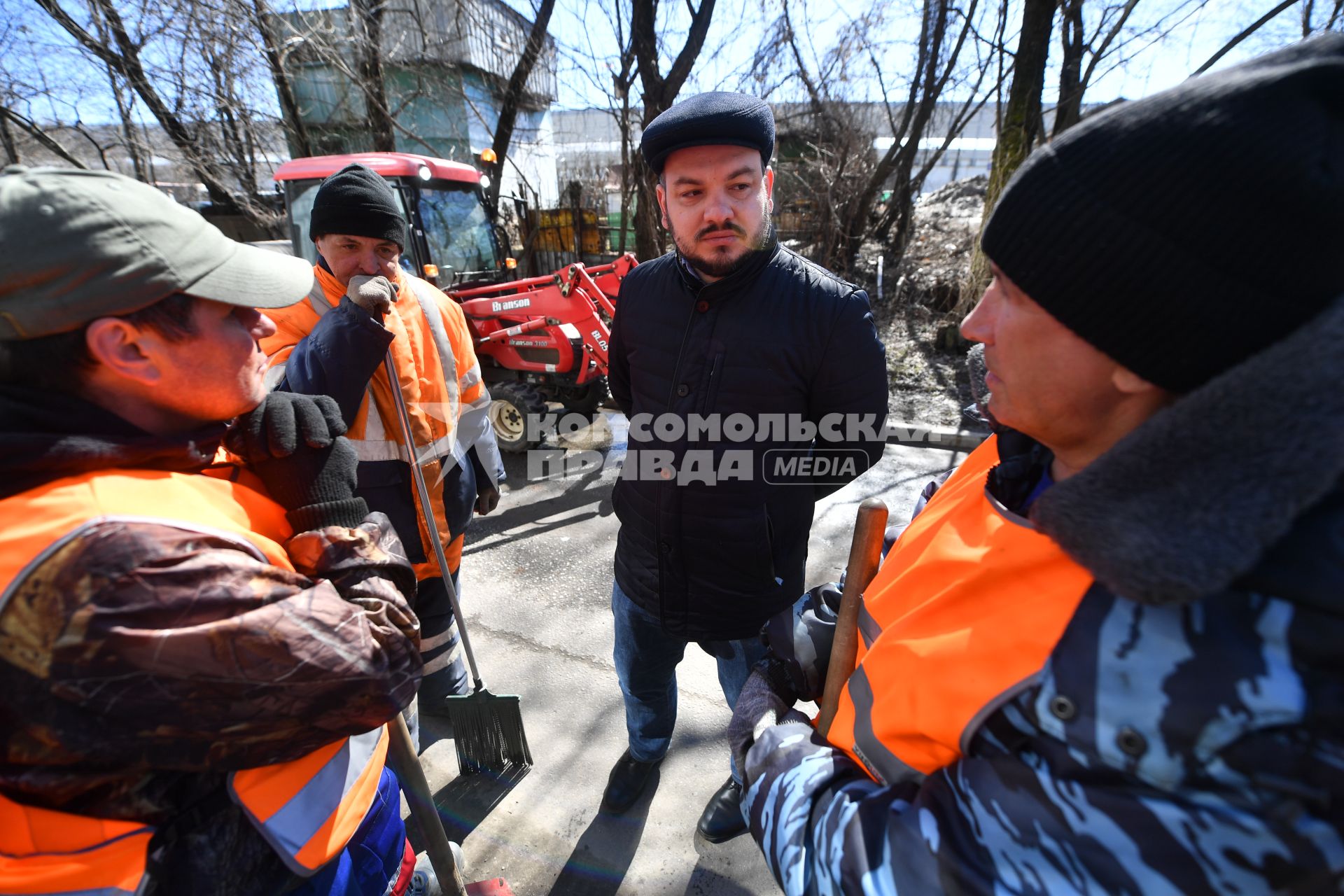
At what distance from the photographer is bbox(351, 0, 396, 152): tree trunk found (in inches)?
375

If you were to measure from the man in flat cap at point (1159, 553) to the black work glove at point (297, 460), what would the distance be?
3.63ft

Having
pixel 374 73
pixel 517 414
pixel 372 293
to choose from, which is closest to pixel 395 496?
pixel 372 293

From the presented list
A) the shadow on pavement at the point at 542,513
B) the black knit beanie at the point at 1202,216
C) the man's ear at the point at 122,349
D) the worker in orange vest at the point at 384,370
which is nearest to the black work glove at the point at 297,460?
the man's ear at the point at 122,349

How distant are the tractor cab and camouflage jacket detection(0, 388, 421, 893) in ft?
16.0

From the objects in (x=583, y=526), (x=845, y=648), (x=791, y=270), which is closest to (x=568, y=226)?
(x=583, y=526)

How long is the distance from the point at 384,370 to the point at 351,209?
Result: 58 centimetres

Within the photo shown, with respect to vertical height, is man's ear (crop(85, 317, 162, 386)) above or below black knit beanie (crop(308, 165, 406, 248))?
below

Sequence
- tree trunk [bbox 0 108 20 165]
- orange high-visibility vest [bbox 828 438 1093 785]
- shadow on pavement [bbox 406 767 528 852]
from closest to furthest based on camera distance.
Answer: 1. orange high-visibility vest [bbox 828 438 1093 785]
2. shadow on pavement [bbox 406 767 528 852]
3. tree trunk [bbox 0 108 20 165]

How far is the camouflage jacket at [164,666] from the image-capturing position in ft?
2.79

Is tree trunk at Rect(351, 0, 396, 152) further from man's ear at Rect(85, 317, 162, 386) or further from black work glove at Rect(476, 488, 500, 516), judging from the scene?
man's ear at Rect(85, 317, 162, 386)

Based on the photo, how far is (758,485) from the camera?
185cm

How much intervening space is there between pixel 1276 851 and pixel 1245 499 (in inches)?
13.1

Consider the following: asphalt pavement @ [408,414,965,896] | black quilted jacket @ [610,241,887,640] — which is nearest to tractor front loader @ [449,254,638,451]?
asphalt pavement @ [408,414,965,896]

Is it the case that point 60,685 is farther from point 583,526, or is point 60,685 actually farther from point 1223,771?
point 583,526
